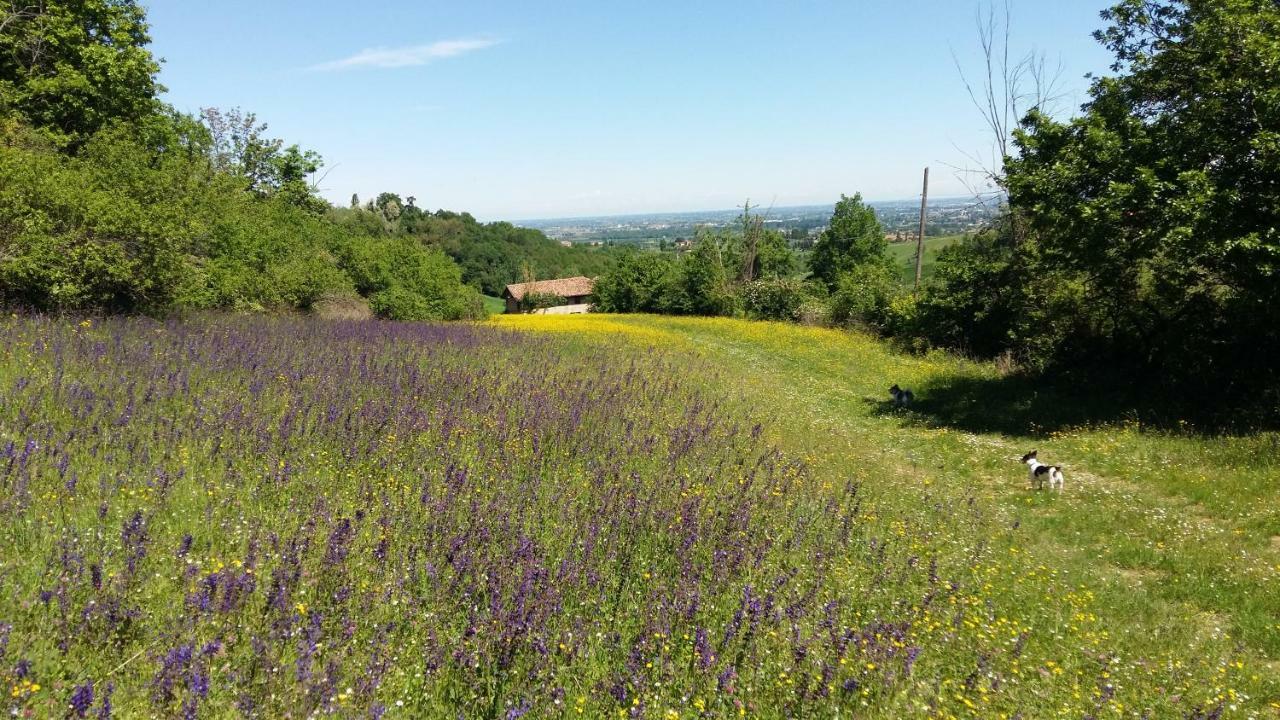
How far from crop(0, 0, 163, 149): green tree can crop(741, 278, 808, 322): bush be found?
32.9 metres

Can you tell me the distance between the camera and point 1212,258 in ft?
40.8

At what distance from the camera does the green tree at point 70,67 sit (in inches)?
824

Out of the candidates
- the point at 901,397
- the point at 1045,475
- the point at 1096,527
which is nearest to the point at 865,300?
the point at 901,397

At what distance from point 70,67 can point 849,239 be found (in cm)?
5871

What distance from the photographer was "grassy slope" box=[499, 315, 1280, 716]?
4797 mm

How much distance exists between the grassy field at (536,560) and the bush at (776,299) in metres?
30.5

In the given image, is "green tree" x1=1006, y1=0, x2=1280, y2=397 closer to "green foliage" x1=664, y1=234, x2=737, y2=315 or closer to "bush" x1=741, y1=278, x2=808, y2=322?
"bush" x1=741, y1=278, x2=808, y2=322

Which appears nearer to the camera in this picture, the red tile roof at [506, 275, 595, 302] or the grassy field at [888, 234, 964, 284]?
the grassy field at [888, 234, 964, 284]

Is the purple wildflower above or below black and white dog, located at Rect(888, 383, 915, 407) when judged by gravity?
above

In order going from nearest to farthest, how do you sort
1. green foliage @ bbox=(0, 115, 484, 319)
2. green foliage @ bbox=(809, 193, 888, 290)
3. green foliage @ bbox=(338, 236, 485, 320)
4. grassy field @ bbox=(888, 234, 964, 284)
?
green foliage @ bbox=(0, 115, 484, 319), green foliage @ bbox=(338, 236, 485, 320), grassy field @ bbox=(888, 234, 964, 284), green foliage @ bbox=(809, 193, 888, 290)

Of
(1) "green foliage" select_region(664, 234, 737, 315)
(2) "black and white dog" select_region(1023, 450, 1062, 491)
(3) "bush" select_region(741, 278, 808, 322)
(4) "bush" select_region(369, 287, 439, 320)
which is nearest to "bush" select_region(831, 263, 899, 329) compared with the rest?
(3) "bush" select_region(741, 278, 808, 322)

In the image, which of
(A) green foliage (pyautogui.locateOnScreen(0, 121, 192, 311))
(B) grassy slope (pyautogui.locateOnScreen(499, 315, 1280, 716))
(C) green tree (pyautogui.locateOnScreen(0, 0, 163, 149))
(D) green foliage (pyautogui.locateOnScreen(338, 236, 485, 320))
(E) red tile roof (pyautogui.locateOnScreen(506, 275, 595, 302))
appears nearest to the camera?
(B) grassy slope (pyautogui.locateOnScreen(499, 315, 1280, 716))

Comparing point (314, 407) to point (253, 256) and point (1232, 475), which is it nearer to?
point (1232, 475)

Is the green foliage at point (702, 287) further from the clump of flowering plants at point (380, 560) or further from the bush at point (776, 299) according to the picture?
the clump of flowering plants at point (380, 560)
